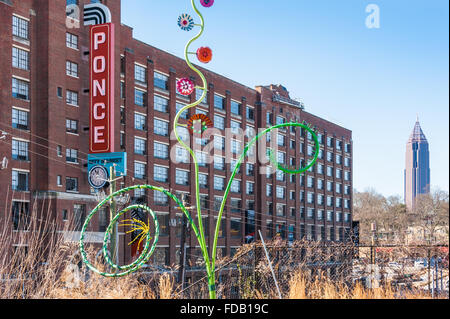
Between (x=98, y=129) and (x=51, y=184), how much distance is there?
Result: 5889mm

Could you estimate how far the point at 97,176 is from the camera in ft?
160

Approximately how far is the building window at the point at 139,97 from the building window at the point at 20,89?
13.1 meters

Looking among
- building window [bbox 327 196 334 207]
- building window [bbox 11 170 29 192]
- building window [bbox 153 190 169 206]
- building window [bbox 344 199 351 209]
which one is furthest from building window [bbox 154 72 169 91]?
building window [bbox 344 199 351 209]

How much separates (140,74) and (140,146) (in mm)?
7313

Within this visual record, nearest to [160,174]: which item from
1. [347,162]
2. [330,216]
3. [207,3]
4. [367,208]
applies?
[330,216]

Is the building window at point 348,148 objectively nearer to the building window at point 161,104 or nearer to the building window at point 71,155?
the building window at point 161,104

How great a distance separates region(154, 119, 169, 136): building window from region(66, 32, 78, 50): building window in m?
13.4

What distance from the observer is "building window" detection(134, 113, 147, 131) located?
59719mm

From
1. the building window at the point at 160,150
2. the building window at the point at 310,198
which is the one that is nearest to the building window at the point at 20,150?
the building window at the point at 160,150

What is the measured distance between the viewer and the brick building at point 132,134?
48062mm

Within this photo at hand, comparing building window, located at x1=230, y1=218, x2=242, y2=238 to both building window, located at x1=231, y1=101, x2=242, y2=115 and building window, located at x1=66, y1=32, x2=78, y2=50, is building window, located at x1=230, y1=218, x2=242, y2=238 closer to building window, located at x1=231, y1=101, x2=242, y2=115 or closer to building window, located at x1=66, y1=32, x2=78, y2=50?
building window, located at x1=231, y1=101, x2=242, y2=115

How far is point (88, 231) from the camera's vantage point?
5044 cm
